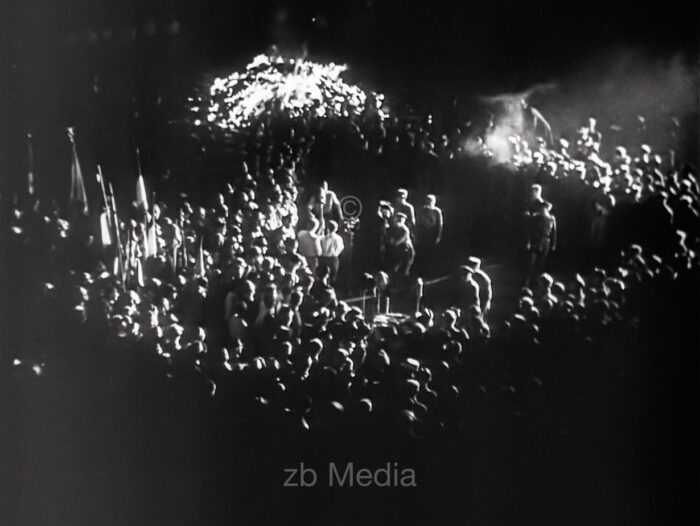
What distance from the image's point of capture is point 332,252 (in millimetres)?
1363

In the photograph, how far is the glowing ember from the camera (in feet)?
4.45

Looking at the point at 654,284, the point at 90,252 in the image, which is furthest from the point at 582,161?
the point at 90,252

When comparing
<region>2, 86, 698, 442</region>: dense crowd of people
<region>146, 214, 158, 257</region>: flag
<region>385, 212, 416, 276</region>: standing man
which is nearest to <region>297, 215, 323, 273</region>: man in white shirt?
<region>2, 86, 698, 442</region>: dense crowd of people

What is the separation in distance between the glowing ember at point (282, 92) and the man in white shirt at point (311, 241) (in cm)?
20

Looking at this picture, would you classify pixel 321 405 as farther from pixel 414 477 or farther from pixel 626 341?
pixel 626 341

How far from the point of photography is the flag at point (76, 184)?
135cm

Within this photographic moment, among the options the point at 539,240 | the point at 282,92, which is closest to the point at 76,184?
the point at 282,92

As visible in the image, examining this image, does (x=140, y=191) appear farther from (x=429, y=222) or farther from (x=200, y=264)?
(x=429, y=222)

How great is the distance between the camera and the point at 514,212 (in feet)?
4.47

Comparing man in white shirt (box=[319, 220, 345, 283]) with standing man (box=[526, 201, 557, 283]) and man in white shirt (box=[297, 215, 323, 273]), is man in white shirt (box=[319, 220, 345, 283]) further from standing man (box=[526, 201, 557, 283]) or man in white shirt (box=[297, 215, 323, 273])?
standing man (box=[526, 201, 557, 283])

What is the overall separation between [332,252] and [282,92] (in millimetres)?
311

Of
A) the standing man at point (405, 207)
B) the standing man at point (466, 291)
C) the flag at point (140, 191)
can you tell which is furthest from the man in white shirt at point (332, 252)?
the flag at point (140, 191)

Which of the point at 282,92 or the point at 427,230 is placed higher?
the point at 282,92

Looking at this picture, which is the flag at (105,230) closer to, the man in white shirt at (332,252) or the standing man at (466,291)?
the man in white shirt at (332,252)
